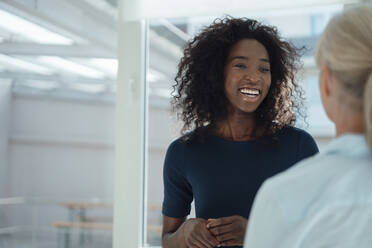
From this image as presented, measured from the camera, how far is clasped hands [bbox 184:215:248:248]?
5.05ft

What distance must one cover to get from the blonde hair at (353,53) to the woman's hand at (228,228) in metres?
0.74

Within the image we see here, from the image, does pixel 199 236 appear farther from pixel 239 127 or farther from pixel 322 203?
pixel 322 203

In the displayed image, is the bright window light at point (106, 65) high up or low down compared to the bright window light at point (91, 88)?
up

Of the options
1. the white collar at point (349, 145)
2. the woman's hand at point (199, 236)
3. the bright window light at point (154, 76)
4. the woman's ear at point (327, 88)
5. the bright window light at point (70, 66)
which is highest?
the bright window light at point (70, 66)

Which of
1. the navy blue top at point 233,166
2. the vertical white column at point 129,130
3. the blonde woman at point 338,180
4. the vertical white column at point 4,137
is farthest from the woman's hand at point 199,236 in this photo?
the vertical white column at point 4,137

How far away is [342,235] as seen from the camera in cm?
85

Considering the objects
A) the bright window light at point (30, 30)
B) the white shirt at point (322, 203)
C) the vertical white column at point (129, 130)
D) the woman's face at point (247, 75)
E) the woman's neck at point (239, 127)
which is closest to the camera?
the white shirt at point (322, 203)

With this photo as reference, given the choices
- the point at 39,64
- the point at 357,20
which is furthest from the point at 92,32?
the point at 357,20

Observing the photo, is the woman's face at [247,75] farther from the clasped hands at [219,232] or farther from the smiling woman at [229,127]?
the clasped hands at [219,232]

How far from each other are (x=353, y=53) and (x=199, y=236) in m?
0.88

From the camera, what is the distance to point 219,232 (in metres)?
1.54

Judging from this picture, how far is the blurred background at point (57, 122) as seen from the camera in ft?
8.72

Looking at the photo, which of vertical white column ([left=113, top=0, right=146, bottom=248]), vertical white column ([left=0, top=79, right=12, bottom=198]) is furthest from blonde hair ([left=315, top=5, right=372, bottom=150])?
vertical white column ([left=0, top=79, right=12, bottom=198])

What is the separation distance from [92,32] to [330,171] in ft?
6.74
